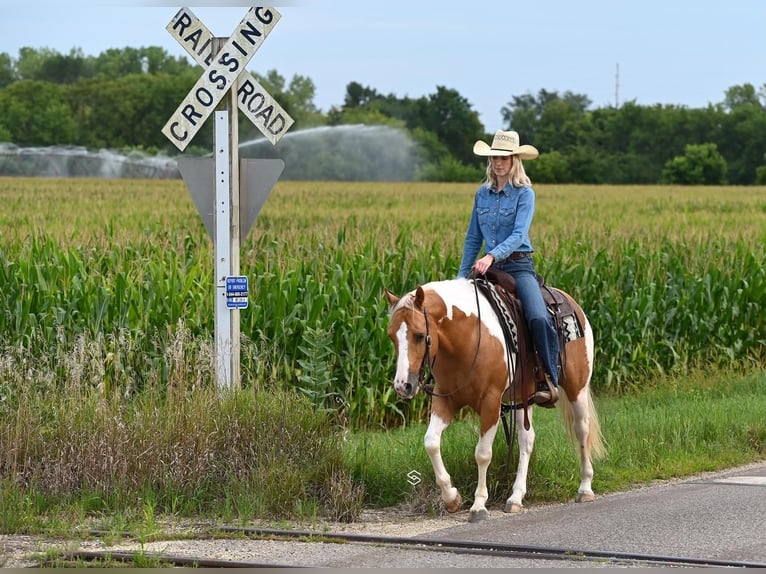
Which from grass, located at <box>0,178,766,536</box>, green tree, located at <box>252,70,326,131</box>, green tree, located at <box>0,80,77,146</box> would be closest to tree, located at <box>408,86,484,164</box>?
green tree, located at <box>252,70,326,131</box>

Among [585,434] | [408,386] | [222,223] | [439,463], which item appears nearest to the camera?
[408,386]

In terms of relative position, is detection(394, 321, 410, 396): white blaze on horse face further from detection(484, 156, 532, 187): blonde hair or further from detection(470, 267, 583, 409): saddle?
detection(484, 156, 532, 187): blonde hair

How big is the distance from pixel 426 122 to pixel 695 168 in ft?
79.6

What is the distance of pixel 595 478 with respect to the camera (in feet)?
35.0

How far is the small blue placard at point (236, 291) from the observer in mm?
10914

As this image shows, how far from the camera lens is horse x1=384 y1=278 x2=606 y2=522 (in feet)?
28.7

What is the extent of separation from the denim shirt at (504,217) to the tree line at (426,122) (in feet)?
169

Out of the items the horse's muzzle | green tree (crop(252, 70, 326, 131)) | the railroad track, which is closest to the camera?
the railroad track

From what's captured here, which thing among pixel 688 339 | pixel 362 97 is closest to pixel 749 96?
pixel 362 97

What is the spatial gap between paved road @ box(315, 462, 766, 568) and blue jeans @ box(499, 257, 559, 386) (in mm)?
1118

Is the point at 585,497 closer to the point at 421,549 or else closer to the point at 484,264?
the point at 484,264

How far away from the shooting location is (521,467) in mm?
9641

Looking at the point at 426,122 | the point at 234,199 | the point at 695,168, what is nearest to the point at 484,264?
the point at 234,199

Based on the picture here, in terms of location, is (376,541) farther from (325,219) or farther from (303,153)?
(303,153)
